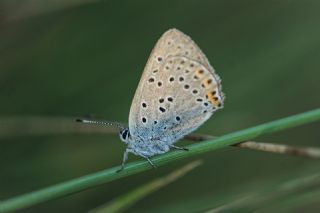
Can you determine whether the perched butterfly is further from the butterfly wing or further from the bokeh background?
the bokeh background

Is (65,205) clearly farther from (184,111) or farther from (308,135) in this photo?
(308,135)

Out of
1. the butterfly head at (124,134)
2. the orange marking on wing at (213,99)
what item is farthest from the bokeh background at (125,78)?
the orange marking on wing at (213,99)

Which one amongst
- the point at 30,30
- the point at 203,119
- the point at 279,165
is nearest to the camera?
the point at 203,119

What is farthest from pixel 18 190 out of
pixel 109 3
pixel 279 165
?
pixel 279 165

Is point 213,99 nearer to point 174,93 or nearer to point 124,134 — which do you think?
point 174,93

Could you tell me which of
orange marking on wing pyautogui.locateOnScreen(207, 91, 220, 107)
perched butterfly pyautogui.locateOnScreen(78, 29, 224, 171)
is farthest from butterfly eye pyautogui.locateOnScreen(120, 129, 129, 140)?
orange marking on wing pyautogui.locateOnScreen(207, 91, 220, 107)

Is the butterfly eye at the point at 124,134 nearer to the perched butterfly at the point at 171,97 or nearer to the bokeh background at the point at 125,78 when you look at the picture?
the perched butterfly at the point at 171,97

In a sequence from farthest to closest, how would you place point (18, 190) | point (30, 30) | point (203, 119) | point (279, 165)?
point (279, 165), point (30, 30), point (18, 190), point (203, 119)
